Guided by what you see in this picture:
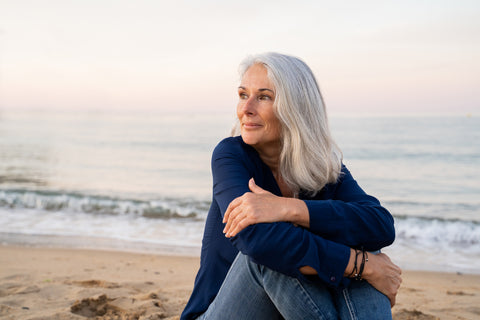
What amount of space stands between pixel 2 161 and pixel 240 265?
18765mm

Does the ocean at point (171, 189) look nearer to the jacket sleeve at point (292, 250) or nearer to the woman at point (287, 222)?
the woman at point (287, 222)

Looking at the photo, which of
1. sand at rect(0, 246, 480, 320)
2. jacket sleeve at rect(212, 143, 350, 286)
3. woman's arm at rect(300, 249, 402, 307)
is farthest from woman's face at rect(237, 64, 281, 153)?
sand at rect(0, 246, 480, 320)

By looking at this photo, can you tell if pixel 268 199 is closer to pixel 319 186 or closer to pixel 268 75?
pixel 319 186

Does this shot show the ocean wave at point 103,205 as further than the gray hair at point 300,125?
Yes

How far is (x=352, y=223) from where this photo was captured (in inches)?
87.4

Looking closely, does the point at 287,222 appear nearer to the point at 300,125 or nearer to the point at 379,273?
the point at 379,273

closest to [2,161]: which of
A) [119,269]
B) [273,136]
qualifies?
[119,269]

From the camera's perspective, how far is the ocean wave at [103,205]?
33.9 ft

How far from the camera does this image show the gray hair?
2500mm

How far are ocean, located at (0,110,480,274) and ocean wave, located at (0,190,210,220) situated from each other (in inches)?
1.0

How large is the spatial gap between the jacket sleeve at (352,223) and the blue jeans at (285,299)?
23cm

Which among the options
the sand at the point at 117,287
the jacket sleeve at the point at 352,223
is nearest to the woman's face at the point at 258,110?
the jacket sleeve at the point at 352,223

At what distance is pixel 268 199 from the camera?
2.14 m

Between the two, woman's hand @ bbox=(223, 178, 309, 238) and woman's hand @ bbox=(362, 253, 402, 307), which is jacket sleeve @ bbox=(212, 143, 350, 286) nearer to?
woman's hand @ bbox=(223, 178, 309, 238)
